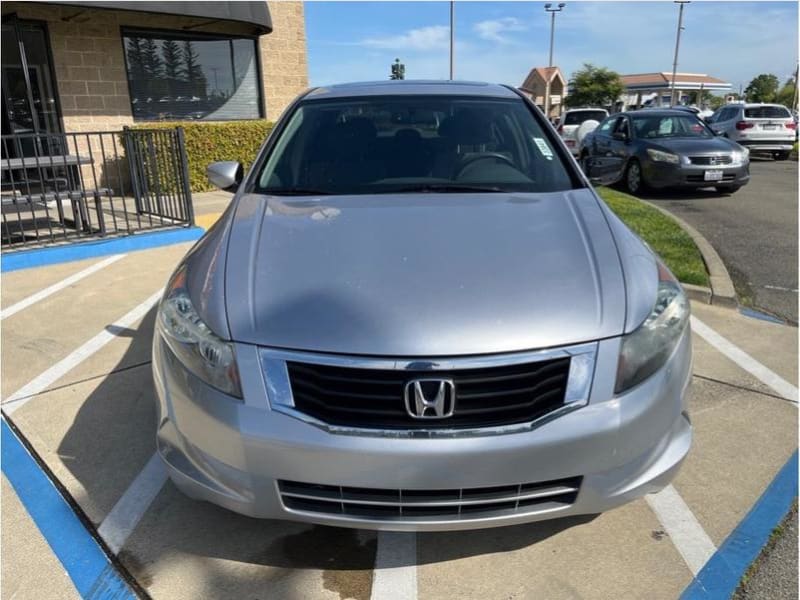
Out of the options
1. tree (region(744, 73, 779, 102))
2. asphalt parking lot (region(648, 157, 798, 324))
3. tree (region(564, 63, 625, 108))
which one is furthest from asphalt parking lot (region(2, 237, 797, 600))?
tree (region(744, 73, 779, 102))

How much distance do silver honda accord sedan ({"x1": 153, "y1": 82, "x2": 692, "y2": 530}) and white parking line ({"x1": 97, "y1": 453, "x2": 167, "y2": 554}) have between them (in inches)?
19.5

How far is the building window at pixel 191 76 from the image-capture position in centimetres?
1059

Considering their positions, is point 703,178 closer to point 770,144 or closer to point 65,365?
point 65,365

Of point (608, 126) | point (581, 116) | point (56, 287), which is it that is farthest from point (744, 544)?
point (581, 116)

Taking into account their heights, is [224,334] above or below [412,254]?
below

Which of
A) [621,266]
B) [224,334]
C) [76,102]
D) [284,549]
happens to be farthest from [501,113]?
[76,102]

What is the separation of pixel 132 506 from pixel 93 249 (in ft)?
15.2

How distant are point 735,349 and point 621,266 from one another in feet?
8.02

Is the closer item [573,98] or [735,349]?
[735,349]

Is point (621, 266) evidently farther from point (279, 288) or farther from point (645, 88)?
point (645, 88)

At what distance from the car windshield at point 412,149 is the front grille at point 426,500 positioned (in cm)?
142

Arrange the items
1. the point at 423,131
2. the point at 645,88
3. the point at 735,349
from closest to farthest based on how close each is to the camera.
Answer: the point at 423,131 → the point at 735,349 → the point at 645,88

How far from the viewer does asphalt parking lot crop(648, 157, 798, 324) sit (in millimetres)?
5363

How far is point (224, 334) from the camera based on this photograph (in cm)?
192
